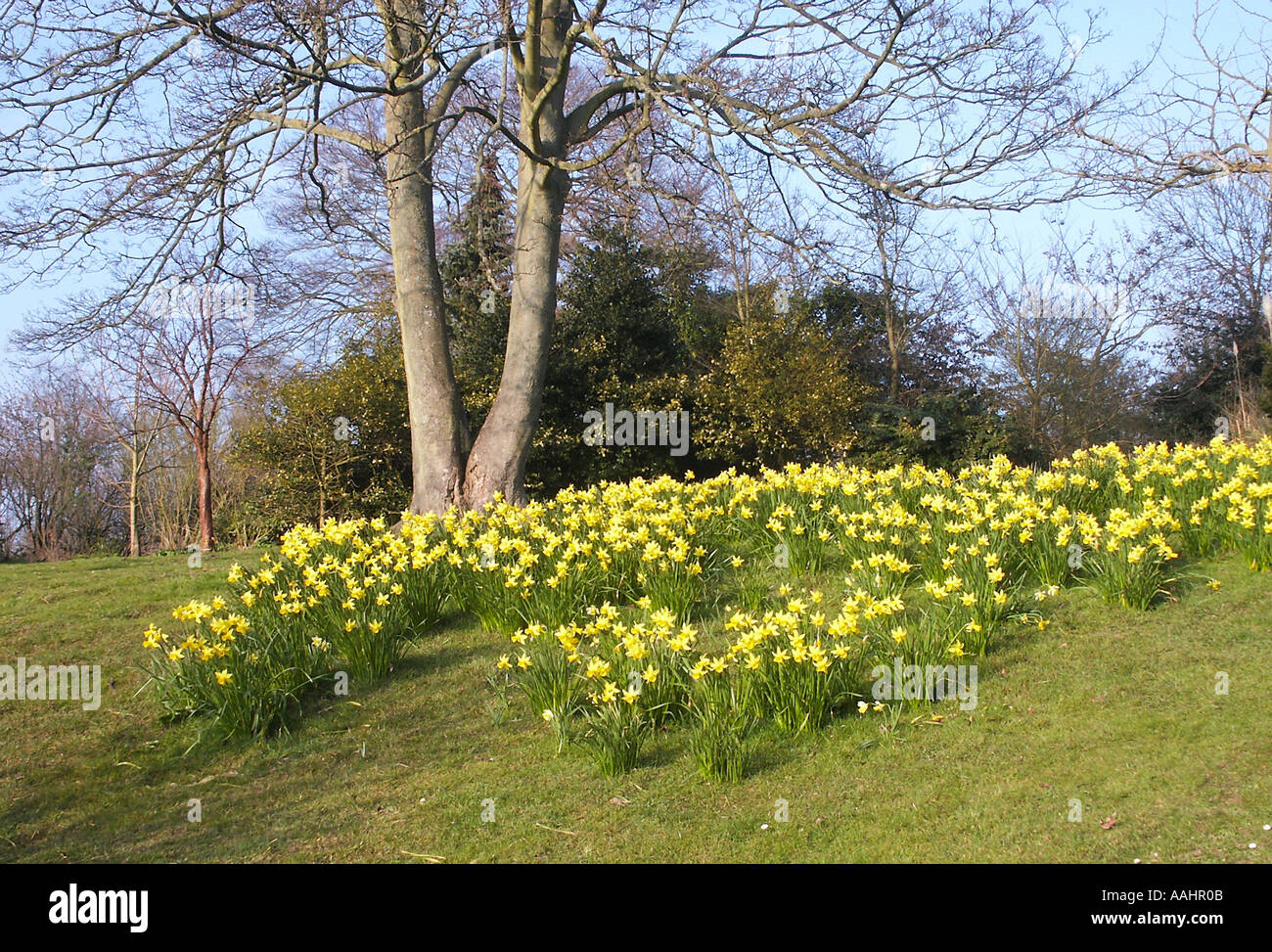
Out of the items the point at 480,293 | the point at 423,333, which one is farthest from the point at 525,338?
the point at 480,293

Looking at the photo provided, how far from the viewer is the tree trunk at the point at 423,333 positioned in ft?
32.5

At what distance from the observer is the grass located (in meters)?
3.80

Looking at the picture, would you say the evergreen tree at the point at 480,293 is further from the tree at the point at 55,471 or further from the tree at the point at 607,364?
the tree at the point at 55,471

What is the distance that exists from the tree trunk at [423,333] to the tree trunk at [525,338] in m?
0.30

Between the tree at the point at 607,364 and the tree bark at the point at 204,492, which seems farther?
the tree at the point at 607,364

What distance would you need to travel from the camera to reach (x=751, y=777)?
14.6ft

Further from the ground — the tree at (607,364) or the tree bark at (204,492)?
the tree at (607,364)

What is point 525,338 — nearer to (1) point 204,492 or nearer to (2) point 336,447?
(2) point 336,447

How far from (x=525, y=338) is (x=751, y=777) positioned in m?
6.37

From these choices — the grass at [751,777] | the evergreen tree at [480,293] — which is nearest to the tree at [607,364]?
the evergreen tree at [480,293]

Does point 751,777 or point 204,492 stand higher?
point 204,492

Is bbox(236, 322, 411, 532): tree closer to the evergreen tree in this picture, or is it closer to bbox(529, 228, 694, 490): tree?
the evergreen tree

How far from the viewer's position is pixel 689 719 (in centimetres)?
494
